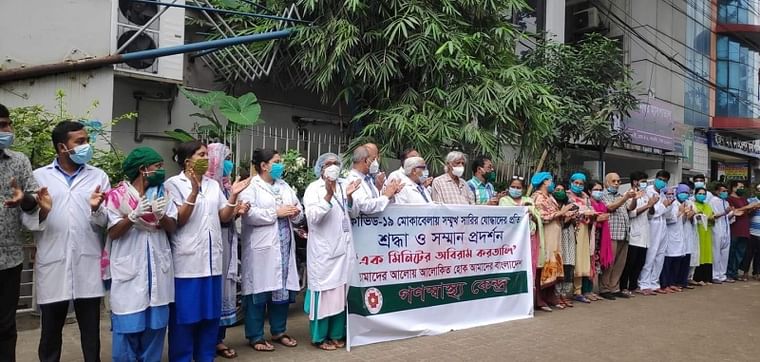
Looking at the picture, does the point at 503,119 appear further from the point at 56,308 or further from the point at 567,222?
the point at 56,308

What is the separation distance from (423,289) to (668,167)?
17495mm

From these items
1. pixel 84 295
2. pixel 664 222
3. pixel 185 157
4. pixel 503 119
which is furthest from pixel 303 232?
pixel 664 222

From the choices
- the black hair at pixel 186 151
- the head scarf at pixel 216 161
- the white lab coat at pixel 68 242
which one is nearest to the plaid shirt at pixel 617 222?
the head scarf at pixel 216 161

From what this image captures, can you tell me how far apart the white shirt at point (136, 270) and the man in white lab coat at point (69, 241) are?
0.16 m

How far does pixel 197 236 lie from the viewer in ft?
13.0

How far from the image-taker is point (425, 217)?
5.39 m

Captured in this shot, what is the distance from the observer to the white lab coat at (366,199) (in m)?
4.89

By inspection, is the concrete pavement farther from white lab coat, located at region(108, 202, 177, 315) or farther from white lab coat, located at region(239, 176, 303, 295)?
white lab coat, located at region(108, 202, 177, 315)

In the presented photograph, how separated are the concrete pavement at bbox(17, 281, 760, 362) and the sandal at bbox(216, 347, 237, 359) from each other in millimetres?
69

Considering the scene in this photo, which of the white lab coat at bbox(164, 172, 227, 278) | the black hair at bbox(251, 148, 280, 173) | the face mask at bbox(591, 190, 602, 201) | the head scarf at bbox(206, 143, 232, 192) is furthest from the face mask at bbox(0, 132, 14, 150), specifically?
the face mask at bbox(591, 190, 602, 201)

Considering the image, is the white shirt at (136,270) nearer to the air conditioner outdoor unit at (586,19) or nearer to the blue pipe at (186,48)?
the blue pipe at (186,48)

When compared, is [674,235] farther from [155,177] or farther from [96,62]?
[96,62]

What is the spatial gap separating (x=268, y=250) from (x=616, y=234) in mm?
5044

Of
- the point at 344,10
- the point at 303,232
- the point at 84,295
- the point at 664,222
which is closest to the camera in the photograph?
the point at 84,295
